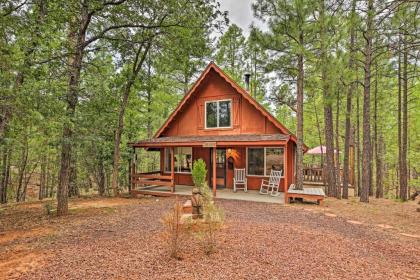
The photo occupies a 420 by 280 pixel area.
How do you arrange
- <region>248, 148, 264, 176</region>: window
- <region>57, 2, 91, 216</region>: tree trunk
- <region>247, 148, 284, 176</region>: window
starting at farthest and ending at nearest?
<region>248, 148, 264, 176</region>: window
<region>247, 148, 284, 176</region>: window
<region>57, 2, 91, 216</region>: tree trunk

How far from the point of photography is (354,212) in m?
7.97

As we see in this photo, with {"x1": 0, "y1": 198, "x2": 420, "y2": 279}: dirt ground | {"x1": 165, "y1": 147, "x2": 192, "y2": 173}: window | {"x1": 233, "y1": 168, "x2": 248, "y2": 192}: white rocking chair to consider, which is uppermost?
{"x1": 165, "y1": 147, "x2": 192, "y2": 173}: window

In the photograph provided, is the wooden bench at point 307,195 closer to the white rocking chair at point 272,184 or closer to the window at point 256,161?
the white rocking chair at point 272,184

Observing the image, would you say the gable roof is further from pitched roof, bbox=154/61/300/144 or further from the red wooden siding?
the red wooden siding

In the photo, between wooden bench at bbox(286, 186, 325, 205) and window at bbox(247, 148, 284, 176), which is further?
window at bbox(247, 148, 284, 176)

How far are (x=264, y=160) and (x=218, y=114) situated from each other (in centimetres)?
312

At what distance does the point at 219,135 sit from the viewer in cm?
1153

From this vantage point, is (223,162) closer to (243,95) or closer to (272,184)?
(272,184)

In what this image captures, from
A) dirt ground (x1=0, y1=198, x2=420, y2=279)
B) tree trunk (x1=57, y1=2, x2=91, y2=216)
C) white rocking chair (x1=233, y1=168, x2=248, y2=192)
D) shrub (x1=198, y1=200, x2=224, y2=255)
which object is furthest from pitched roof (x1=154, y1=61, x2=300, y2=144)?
shrub (x1=198, y1=200, x2=224, y2=255)

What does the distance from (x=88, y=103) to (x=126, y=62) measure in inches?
139

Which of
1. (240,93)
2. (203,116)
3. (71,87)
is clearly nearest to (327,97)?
(240,93)

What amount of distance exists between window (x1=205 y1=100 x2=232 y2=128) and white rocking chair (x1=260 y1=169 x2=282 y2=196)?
3.09 meters

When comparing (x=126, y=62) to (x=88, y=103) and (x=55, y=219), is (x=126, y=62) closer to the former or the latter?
(x=88, y=103)

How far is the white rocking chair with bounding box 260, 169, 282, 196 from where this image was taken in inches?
406
